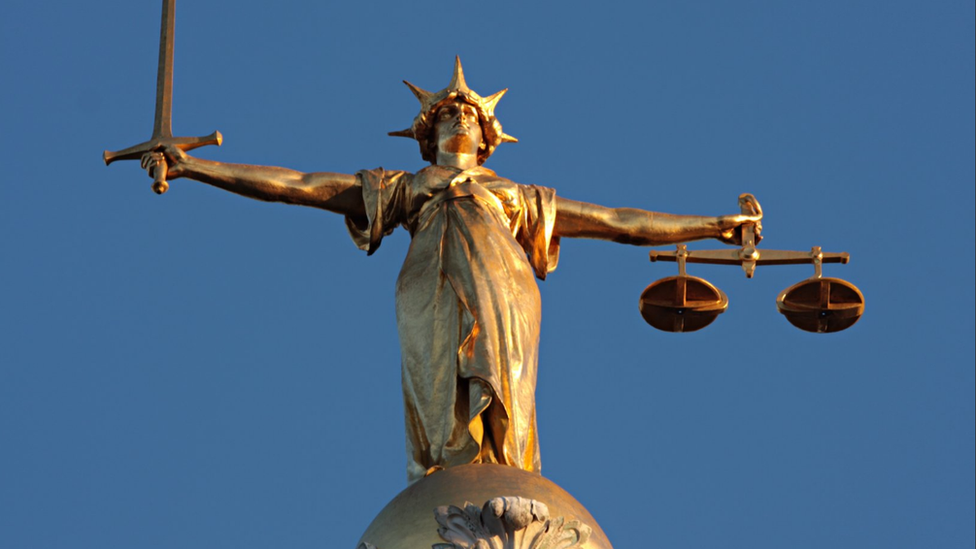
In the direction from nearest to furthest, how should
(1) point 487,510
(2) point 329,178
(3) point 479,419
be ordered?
(1) point 487,510, (3) point 479,419, (2) point 329,178

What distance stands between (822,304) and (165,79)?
5.37 m

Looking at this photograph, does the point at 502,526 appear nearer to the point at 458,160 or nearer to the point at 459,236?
the point at 459,236

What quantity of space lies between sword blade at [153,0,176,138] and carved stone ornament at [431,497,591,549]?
162 inches

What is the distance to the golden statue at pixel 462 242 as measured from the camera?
1719cm

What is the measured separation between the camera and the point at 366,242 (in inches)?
739

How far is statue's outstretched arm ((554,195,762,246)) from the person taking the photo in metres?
18.9

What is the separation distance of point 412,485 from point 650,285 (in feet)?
10.6

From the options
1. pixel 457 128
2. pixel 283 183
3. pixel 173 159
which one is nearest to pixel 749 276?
pixel 457 128

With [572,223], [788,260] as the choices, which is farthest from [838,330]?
[572,223]

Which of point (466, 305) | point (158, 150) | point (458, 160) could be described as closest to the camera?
point (466, 305)

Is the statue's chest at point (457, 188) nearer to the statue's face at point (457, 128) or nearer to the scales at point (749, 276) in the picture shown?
the statue's face at point (457, 128)

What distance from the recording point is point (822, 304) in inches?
757

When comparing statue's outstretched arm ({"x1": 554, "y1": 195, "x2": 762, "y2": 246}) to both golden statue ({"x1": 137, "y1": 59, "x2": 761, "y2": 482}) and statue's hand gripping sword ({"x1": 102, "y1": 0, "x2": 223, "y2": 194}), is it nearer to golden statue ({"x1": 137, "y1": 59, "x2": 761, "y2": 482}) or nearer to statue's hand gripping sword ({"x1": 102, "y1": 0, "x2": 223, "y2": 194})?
golden statue ({"x1": 137, "y1": 59, "x2": 761, "y2": 482})

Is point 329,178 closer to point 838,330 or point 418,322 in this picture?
point 418,322
